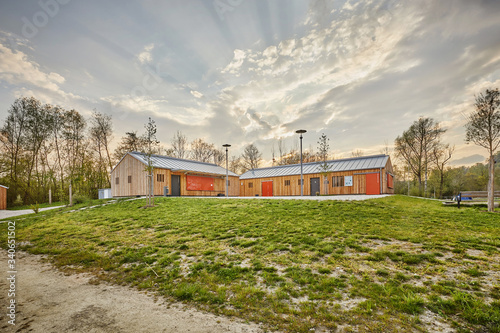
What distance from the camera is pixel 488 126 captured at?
11.0 meters

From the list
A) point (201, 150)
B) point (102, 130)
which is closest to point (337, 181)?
point (201, 150)

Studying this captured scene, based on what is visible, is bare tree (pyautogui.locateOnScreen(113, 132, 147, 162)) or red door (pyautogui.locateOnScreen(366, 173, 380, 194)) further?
bare tree (pyautogui.locateOnScreen(113, 132, 147, 162))

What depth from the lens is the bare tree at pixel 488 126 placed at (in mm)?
10156

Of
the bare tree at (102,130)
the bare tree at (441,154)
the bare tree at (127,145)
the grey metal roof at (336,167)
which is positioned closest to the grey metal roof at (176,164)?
the grey metal roof at (336,167)

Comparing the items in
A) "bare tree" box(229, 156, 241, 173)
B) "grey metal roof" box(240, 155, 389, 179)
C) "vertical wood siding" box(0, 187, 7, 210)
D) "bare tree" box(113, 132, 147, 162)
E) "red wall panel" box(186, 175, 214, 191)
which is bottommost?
"vertical wood siding" box(0, 187, 7, 210)

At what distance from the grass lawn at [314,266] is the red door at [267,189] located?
2086 centimetres

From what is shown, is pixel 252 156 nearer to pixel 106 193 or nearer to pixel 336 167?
pixel 336 167

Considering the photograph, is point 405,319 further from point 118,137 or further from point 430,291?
point 118,137

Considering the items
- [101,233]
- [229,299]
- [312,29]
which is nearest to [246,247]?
[229,299]

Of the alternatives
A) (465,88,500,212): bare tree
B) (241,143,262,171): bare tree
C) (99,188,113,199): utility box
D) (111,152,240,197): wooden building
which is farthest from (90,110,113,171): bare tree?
(465,88,500,212): bare tree

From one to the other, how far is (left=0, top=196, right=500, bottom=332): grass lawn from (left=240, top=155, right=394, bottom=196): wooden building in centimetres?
1580

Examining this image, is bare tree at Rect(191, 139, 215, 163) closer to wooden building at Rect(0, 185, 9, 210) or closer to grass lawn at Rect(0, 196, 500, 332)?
wooden building at Rect(0, 185, 9, 210)

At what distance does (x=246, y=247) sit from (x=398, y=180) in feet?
139

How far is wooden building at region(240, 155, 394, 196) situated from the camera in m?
23.0
